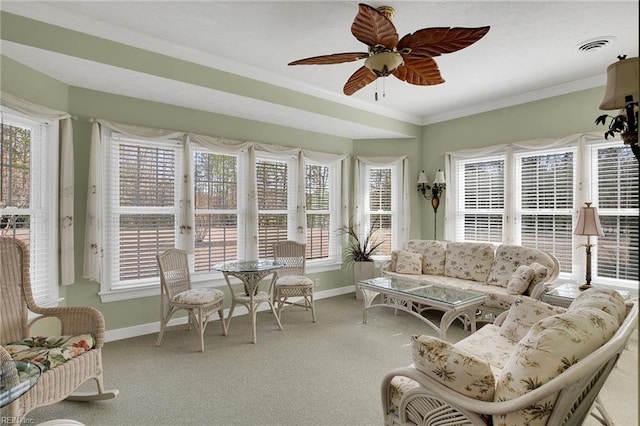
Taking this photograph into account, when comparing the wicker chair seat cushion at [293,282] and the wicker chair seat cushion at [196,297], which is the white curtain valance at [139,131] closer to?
the wicker chair seat cushion at [196,297]

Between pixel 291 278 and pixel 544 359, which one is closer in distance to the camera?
pixel 544 359

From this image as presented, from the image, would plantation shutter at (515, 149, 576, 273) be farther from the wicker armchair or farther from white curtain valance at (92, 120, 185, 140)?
the wicker armchair

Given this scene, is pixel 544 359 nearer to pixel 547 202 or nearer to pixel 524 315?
pixel 524 315

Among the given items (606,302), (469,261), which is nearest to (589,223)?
(469,261)

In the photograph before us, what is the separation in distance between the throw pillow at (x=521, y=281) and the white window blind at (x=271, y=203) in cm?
300

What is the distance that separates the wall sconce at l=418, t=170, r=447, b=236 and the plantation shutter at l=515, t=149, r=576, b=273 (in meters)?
1.07

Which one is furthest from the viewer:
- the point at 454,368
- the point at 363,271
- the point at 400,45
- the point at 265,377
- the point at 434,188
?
the point at 434,188

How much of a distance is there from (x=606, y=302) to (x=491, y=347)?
2.75 ft

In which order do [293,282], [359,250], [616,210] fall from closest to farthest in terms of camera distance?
[616,210] < [293,282] < [359,250]

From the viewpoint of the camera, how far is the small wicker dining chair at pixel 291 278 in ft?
13.5

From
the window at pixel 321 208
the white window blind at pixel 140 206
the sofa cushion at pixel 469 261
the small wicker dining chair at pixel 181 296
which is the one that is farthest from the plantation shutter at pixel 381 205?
the white window blind at pixel 140 206

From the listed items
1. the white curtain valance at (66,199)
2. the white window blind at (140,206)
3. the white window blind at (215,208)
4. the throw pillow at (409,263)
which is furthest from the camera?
the throw pillow at (409,263)

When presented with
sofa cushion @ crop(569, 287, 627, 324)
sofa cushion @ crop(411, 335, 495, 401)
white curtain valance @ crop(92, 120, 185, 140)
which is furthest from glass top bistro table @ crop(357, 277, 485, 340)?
white curtain valance @ crop(92, 120, 185, 140)

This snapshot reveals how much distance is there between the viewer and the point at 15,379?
4.75 ft
